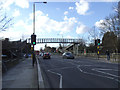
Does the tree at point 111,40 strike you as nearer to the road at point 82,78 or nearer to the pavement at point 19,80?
the road at point 82,78

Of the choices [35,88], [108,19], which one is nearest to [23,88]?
[35,88]

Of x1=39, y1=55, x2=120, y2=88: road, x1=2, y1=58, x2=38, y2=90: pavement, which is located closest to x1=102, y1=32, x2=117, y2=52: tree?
x1=39, y1=55, x2=120, y2=88: road

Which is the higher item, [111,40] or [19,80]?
[111,40]

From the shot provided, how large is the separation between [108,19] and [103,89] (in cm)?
4346

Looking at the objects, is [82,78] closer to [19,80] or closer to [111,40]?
[19,80]

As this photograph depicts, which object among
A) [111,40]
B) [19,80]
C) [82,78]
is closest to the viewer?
[19,80]

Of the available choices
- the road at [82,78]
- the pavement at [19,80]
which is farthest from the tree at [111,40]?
the pavement at [19,80]

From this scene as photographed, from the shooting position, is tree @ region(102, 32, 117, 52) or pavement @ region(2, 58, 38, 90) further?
tree @ region(102, 32, 117, 52)

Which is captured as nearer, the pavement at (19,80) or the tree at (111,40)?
the pavement at (19,80)

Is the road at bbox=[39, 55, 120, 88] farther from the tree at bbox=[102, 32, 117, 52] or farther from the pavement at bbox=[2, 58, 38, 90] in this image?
the tree at bbox=[102, 32, 117, 52]

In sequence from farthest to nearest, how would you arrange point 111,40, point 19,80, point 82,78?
point 111,40 < point 82,78 < point 19,80

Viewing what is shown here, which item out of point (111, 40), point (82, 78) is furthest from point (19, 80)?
point (111, 40)

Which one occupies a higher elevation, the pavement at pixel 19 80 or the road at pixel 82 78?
the road at pixel 82 78

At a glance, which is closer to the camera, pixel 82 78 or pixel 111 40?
pixel 82 78
